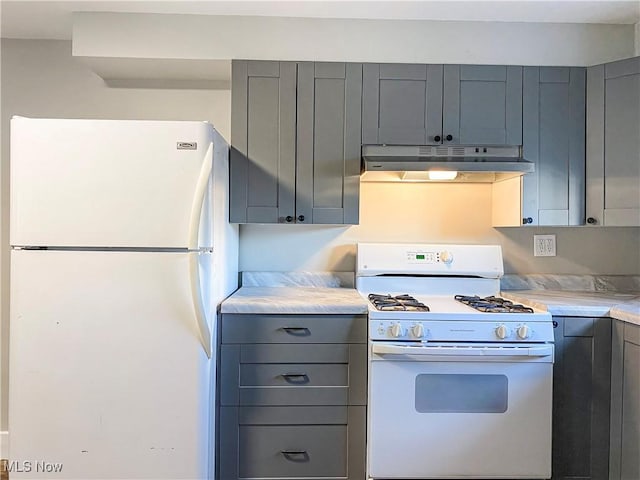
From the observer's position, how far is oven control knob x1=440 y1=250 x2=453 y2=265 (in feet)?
7.57

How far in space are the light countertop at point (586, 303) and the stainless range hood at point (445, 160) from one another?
0.61 m

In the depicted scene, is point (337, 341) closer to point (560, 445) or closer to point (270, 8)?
point (560, 445)

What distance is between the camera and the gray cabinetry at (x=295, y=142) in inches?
83.4

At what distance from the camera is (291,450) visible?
186cm

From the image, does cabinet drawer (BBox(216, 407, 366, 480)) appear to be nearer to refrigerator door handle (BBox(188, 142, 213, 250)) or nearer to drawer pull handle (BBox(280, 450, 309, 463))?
drawer pull handle (BBox(280, 450, 309, 463))

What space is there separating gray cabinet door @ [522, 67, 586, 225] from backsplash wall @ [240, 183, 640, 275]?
33 cm

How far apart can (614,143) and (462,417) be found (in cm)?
151

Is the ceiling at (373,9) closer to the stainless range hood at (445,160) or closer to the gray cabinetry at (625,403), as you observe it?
the stainless range hood at (445,160)

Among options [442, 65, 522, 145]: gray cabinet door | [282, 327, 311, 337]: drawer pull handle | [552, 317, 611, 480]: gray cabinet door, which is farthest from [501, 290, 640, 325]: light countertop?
[282, 327, 311, 337]: drawer pull handle

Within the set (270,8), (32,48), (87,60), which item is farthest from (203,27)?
(32,48)

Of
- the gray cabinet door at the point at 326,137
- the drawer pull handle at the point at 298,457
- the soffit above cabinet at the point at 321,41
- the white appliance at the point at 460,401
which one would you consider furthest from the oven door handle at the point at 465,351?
the soffit above cabinet at the point at 321,41

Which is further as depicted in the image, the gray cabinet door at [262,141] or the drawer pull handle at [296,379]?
the gray cabinet door at [262,141]

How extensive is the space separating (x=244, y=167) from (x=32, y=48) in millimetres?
1475

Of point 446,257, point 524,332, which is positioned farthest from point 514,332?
point 446,257
